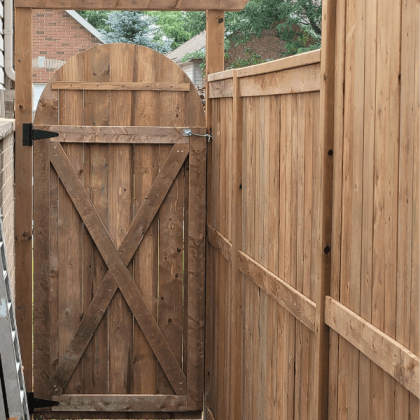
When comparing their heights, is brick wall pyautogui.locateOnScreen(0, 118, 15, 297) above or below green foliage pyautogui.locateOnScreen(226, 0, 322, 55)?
below

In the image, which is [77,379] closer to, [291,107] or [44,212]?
[44,212]

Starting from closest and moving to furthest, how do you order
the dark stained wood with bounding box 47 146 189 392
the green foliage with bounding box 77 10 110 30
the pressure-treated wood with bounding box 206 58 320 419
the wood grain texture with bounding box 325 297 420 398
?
1. the wood grain texture with bounding box 325 297 420 398
2. the pressure-treated wood with bounding box 206 58 320 419
3. the dark stained wood with bounding box 47 146 189 392
4. the green foliage with bounding box 77 10 110 30

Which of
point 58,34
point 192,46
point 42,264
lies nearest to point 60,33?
point 58,34

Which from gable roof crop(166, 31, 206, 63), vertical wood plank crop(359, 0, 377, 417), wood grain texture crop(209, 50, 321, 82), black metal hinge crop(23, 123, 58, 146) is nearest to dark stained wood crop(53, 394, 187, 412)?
black metal hinge crop(23, 123, 58, 146)

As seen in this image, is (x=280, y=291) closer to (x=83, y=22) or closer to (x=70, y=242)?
(x=70, y=242)

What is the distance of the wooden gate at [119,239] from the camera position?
174 inches

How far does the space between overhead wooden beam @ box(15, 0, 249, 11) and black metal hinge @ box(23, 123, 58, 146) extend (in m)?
0.83

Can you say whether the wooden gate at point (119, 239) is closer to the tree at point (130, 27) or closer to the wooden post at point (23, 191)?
the wooden post at point (23, 191)

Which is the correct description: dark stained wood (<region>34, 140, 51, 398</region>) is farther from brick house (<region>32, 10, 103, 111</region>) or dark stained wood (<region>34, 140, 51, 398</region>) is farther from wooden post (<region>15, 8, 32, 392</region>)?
brick house (<region>32, 10, 103, 111</region>)

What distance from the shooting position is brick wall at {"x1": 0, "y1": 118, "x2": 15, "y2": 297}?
3688 millimetres

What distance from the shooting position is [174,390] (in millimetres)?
4668

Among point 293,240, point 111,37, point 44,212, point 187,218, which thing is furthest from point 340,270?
point 111,37

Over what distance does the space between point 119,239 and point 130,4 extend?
1.67 metres

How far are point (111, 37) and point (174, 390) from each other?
737 inches
